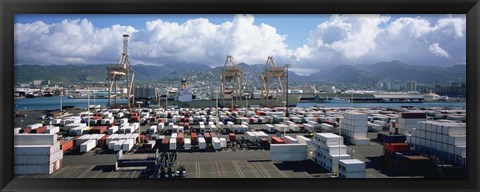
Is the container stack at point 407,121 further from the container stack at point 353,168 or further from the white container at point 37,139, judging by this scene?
the white container at point 37,139

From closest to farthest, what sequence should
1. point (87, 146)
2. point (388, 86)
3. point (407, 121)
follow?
point (87, 146) < point (407, 121) < point (388, 86)

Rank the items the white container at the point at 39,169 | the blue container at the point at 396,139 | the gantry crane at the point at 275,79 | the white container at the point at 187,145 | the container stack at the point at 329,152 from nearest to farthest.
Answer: the white container at the point at 39,169, the container stack at the point at 329,152, the blue container at the point at 396,139, the white container at the point at 187,145, the gantry crane at the point at 275,79

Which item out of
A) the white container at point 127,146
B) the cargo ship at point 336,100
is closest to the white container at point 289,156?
the white container at point 127,146

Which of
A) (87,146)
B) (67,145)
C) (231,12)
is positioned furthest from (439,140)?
(67,145)

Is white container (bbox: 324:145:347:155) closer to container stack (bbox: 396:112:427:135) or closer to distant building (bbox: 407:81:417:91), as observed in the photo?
container stack (bbox: 396:112:427:135)

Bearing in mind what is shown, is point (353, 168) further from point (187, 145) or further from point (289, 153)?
point (187, 145)
